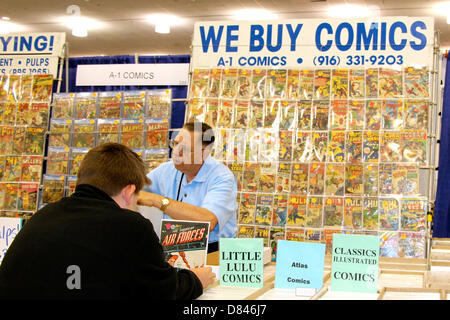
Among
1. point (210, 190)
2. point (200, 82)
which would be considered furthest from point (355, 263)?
point (200, 82)

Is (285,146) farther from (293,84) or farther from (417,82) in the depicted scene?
(417,82)

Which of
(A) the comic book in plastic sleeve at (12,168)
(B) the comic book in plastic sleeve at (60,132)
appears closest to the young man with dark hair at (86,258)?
(B) the comic book in plastic sleeve at (60,132)

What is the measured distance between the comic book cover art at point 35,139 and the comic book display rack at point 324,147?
2.10 m

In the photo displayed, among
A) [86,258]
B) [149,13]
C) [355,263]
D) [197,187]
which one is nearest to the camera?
[86,258]

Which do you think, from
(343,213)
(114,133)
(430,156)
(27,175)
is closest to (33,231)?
(343,213)

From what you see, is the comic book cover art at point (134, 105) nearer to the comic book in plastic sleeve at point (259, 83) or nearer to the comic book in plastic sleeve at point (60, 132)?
the comic book in plastic sleeve at point (60, 132)

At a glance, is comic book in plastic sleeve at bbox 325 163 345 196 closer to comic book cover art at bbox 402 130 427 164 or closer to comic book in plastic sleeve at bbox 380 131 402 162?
comic book in plastic sleeve at bbox 380 131 402 162

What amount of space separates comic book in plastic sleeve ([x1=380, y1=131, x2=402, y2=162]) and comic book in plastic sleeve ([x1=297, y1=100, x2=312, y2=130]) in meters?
0.59

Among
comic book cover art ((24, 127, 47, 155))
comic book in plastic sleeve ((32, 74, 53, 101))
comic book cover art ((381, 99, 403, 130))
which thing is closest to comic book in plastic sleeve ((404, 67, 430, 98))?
comic book cover art ((381, 99, 403, 130))

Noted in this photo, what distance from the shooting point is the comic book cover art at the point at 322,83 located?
14.8 feet

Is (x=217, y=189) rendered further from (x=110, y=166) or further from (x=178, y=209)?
(x=110, y=166)

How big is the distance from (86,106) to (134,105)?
0.54m

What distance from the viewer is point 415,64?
14.2 ft

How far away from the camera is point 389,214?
429cm
